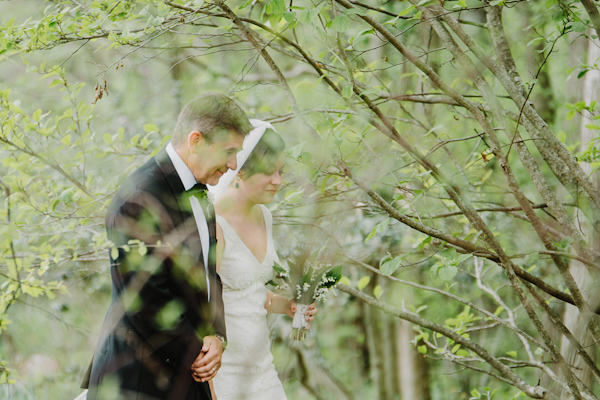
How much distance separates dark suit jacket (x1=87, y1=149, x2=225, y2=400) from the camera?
1912 mm

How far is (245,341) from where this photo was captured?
275 centimetres

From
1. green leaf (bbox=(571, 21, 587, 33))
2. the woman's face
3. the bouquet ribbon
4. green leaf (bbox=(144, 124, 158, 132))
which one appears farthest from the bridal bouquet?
green leaf (bbox=(571, 21, 587, 33))

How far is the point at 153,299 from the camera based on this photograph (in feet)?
6.31

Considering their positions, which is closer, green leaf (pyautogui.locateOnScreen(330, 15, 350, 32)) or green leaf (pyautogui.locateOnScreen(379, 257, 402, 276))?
green leaf (pyautogui.locateOnScreen(330, 15, 350, 32))

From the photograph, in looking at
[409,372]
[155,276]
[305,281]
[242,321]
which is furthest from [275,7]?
[409,372]

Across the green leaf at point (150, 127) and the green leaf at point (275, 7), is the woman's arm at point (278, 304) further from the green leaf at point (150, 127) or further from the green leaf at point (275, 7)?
the green leaf at point (275, 7)

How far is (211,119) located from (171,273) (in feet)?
1.98

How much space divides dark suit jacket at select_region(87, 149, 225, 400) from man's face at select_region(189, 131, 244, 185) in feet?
0.32

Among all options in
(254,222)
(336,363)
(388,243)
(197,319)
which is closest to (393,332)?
(336,363)

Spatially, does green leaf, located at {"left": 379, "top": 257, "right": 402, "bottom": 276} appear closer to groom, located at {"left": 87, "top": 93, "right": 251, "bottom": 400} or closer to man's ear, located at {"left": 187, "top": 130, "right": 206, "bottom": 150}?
groom, located at {"left": 87, "top": 93, "right": 251, "bottom": 400}

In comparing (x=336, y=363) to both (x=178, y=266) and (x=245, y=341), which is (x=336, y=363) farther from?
(x=178, y=266)

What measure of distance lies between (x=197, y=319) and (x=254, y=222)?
90 centimetres

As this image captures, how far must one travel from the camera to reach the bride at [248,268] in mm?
2678

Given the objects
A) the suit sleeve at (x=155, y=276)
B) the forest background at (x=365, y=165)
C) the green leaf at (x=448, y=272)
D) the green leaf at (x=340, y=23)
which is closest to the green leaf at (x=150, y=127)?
the forest background at (x=365, y=165)
